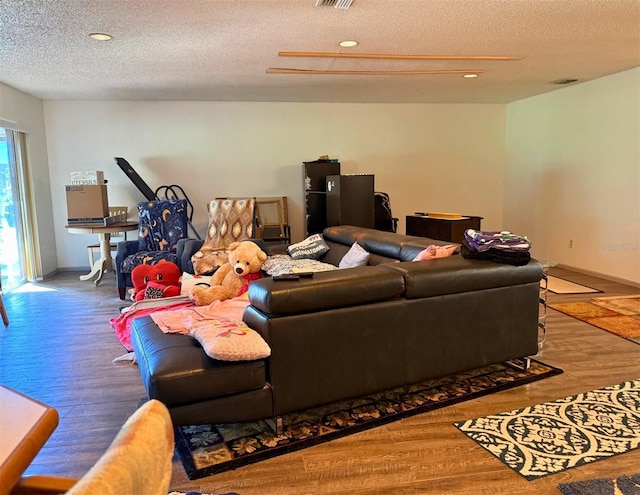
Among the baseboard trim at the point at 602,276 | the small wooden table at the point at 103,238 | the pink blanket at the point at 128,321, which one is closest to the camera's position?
the pink blanket at the point at 128,321

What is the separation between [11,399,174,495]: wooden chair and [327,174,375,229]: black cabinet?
17.5ft

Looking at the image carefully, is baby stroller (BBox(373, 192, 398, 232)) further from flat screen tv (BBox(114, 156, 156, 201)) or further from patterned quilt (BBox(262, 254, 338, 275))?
flat screen tv (BBox(114, 156, 156, 201))

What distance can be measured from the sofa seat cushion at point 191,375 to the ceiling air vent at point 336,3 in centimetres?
223

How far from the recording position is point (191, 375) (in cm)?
201

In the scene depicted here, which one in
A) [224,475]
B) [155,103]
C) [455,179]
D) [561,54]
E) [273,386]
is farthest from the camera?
[455,179]

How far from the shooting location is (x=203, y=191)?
668 cm

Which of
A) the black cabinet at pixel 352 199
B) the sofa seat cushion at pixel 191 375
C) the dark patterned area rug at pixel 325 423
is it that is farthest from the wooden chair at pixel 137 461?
the black cabinet at pixel 352 199

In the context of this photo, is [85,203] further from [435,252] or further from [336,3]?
[435,252]

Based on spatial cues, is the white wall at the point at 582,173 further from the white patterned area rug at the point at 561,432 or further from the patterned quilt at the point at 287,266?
the patterned quilt at the point at 287,266

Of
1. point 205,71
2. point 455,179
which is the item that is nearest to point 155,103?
point 205,71

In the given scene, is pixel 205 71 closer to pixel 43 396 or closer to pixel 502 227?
pixel 43 396

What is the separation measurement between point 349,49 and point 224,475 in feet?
11.3

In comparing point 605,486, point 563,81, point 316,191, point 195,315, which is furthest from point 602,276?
point 195,315

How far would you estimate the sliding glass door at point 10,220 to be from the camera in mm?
5465
